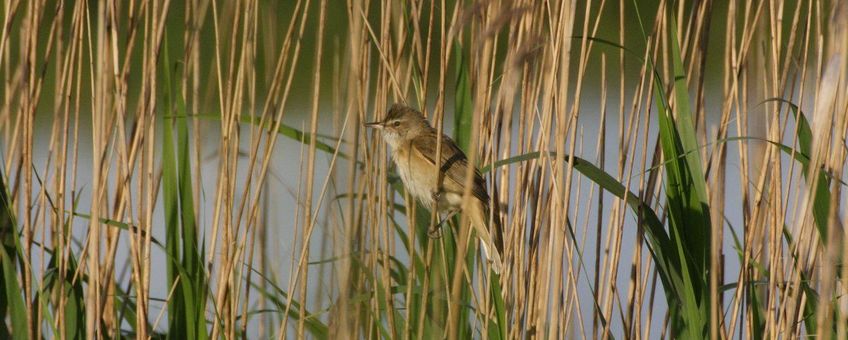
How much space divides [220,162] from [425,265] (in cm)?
63

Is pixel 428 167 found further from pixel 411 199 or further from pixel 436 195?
pixel 436 195

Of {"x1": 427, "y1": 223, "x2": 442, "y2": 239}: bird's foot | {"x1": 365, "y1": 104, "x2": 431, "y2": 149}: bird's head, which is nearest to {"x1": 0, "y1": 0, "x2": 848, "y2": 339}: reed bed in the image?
{"x1": 427, "y1": 223, "x2": 442, "y2": 239}: bird's foot

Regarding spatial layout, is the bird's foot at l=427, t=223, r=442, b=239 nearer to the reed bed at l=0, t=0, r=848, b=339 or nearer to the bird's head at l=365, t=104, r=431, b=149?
the reed bed at l=0, t=0, r=848, b=339

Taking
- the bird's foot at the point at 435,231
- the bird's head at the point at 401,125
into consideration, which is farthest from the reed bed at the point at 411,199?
the bird's head at the point at 401,125

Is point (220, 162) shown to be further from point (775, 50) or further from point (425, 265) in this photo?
point (775, 50)

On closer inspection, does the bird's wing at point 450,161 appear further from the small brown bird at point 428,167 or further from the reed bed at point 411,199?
the reed bed at point 411,199

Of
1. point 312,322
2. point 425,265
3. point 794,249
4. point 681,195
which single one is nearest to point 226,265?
point 312,322

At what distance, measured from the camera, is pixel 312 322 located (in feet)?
9.09

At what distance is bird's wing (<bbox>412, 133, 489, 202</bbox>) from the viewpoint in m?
3.40

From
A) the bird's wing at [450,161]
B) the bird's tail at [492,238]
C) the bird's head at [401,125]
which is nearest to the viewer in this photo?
the bird's tail at [492,238]

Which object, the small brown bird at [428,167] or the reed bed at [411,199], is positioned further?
the small brown bird at [428,167]

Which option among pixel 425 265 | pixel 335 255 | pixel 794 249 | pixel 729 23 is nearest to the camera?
pixel 335 255

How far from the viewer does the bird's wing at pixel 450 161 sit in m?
3.40

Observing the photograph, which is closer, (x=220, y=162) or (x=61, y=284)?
(x=61, y=284)
